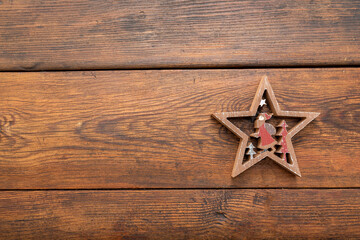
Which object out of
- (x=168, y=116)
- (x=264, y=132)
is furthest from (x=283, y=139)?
(x=168, y=116)

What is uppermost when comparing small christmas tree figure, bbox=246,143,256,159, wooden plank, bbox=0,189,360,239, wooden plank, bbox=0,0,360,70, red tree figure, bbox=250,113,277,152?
wooden plank, bbox=0,0,360,70

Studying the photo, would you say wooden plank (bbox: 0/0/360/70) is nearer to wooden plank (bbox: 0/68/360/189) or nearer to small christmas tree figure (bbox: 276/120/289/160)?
wooden plank (bbox: 0/68/360/189)

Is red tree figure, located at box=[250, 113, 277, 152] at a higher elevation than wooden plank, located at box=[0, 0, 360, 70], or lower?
lower

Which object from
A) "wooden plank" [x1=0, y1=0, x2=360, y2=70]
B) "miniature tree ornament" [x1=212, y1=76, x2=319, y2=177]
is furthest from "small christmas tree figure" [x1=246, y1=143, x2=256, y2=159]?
"wooden plank" [x1=0, y1=0, x2=360, y2=70]

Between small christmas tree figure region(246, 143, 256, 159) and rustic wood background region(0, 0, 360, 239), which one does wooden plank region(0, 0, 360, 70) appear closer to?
rustic wood background region(0, 0, 360, 239)

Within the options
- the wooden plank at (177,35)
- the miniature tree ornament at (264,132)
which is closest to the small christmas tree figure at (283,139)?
the miniature tree ornament at (264,132)

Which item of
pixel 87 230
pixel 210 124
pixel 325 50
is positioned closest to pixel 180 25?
pixel 210 124
